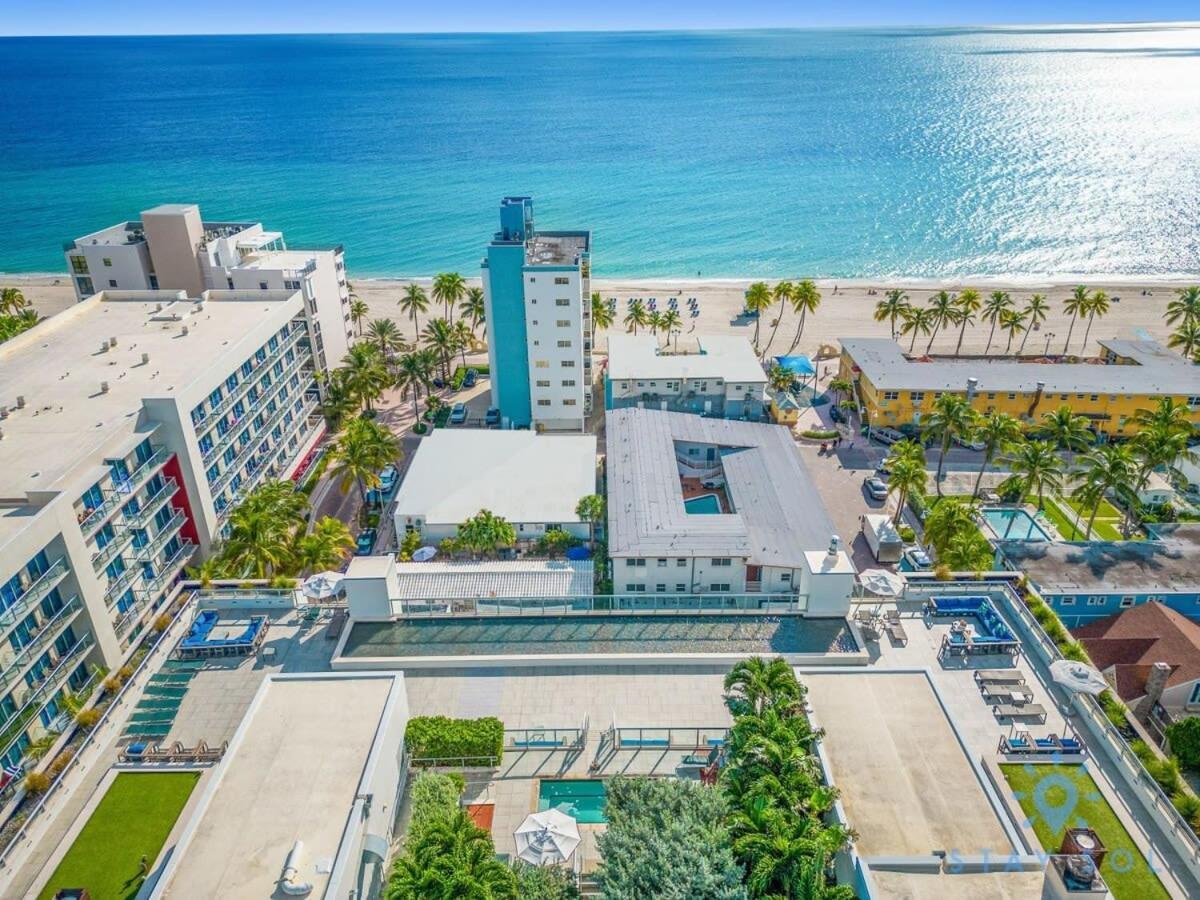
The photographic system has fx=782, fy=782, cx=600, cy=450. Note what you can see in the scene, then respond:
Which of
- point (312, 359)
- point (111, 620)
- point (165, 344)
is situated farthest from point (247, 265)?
point (111, 620)

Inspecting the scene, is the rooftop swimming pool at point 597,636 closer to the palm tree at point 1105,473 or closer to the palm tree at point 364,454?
the palm tree at point 364,454

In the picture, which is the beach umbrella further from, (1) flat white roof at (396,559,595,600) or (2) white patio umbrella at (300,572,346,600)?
(2) white patio umbrella at (300,572,346,600)

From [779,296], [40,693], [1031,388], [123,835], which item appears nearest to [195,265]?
[40,693]

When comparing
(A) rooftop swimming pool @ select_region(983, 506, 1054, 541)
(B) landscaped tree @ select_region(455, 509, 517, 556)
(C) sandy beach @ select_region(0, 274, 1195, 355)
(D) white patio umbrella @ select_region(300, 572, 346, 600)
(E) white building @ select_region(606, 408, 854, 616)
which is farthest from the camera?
(C) sandy beach @ select_region(0, 274, 1195, 355)

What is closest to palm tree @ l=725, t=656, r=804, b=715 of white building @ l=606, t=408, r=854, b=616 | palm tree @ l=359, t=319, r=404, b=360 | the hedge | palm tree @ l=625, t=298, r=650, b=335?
white building @ l=606, t=408, r=854, b=616

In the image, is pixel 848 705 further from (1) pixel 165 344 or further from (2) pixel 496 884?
(1) pixel 165 344

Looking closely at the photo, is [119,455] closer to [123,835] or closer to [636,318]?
[123,835]
